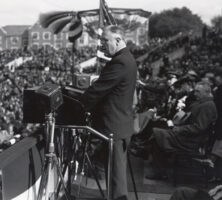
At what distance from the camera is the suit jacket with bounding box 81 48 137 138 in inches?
149

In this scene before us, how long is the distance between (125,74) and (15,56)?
5356 cm

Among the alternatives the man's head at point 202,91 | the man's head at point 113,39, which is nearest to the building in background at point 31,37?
the man's head at point 202,91

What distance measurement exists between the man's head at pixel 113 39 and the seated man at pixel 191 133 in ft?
5.87

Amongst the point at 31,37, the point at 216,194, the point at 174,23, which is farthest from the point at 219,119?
the point at 31,37

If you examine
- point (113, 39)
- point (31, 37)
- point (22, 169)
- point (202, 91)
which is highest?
point (31, 37)

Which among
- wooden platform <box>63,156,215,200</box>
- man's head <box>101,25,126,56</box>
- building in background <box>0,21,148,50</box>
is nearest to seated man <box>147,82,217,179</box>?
wooden platform <box>63,156,215,200</box>

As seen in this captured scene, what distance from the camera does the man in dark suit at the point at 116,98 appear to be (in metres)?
3.79

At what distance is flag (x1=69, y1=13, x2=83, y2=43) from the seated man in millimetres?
4418

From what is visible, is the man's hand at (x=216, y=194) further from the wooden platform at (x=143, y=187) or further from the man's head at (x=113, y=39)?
the wooden platform at (x=143, y=187)

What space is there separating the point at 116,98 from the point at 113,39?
1.73 feet

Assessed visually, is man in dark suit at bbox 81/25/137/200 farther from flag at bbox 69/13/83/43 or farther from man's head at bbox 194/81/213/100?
flag at bbox 69/13/83/43

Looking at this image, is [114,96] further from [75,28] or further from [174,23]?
[174,23]

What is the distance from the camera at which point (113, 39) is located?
3889 millimetres

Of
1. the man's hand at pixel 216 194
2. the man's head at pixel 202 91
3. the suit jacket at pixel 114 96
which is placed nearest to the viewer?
the man's hand at pixel 216 194
